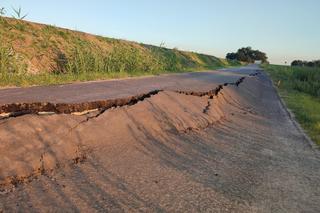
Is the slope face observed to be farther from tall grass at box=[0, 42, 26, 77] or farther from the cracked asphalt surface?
the cracked asphalt surface

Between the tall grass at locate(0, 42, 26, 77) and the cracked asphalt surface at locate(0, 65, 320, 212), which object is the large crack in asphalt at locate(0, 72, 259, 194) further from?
the tall grass at locate(0, 42, 26, 77)

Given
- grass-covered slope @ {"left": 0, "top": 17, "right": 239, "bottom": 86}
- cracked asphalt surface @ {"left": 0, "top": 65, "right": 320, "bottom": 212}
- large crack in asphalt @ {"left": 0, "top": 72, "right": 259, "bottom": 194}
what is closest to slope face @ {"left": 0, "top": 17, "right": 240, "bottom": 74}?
grass-covered slope @ {"left": 0, "top": 17, "right": 239, "bottom": 86}

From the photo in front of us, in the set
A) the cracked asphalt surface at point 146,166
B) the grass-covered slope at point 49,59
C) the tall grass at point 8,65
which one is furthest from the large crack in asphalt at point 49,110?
the tall grass at point 8,65

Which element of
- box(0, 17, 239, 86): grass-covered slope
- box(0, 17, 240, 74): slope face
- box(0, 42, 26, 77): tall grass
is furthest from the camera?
box(0, 17, 240, 74): slope face

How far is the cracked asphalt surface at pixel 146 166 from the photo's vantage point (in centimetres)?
419

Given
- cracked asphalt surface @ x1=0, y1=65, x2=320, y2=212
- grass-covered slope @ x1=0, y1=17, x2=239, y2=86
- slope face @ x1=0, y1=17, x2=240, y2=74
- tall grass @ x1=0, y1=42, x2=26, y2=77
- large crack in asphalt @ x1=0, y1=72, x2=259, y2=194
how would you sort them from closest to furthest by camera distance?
cracked asphalt surface @ x1=0, y1=65, x2=320, y2=212 → large crack in asphalt @ x1=0, y1=72, x2=259, y2=194 → tall grass @ x1=0, y1=42, x2=26, y2=77 → grass-covered slope @ x1=0, y1=17, x2=239, y2=86 → slope face @ x1=0, y1=17, x2=240, y2=74

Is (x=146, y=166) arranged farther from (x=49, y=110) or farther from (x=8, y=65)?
(x=8, y=65)

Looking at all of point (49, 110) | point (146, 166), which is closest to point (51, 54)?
point (49, 110)

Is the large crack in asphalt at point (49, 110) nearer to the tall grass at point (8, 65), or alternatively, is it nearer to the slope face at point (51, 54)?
the tall grass at point (8, 65)

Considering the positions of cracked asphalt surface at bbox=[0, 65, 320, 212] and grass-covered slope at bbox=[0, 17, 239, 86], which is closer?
cracked asphalt surface at bbox=[0, 65, 320, 212]

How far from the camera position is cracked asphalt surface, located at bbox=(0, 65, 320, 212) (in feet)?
13.8

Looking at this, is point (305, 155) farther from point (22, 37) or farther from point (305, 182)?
point (22, 37)

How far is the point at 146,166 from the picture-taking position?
215 inches

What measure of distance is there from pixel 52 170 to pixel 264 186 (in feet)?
7.63
